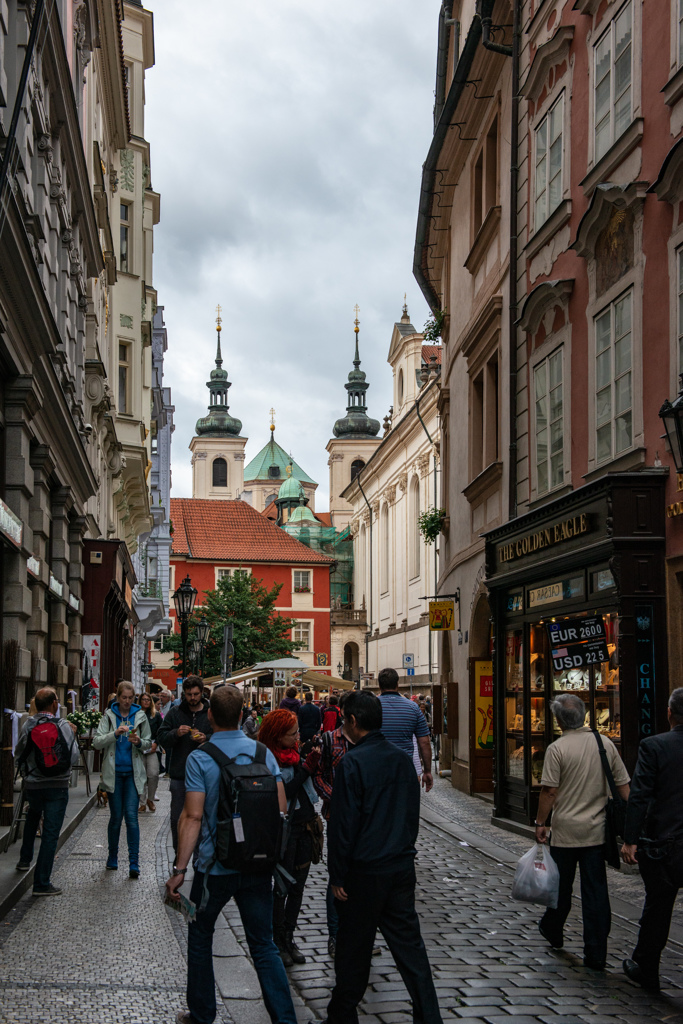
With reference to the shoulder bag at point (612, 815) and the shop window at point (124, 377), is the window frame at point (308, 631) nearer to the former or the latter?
the shop window at point (124, 377)

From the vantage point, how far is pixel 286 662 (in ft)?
134

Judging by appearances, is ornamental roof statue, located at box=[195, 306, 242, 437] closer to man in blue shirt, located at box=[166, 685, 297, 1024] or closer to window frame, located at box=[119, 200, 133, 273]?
window frame, located at box=[119, 200, 133, 273]

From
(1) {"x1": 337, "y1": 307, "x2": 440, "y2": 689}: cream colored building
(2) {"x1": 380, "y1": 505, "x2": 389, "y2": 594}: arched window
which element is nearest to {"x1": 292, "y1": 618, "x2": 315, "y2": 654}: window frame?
(1) {"x1": 337, "y1": 307, "x2": 440, "y2": 689}: cream colored building

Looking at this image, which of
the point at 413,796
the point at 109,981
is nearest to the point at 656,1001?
the point at 413,796

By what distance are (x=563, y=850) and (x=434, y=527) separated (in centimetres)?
1688

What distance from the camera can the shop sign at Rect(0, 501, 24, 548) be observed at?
1290 centimetres

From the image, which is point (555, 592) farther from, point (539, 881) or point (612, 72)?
point (539, 881)

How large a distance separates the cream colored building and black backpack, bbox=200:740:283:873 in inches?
1849

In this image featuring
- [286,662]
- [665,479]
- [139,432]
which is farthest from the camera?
[286,662]

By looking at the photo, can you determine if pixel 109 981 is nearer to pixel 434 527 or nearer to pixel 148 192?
pixel 434 527

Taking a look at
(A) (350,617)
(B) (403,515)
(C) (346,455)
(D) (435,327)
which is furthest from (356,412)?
(D) (435,327)

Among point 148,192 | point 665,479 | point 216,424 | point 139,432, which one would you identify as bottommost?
point 665,479

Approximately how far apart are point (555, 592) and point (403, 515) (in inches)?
2081

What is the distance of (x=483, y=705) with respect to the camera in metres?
20.4
